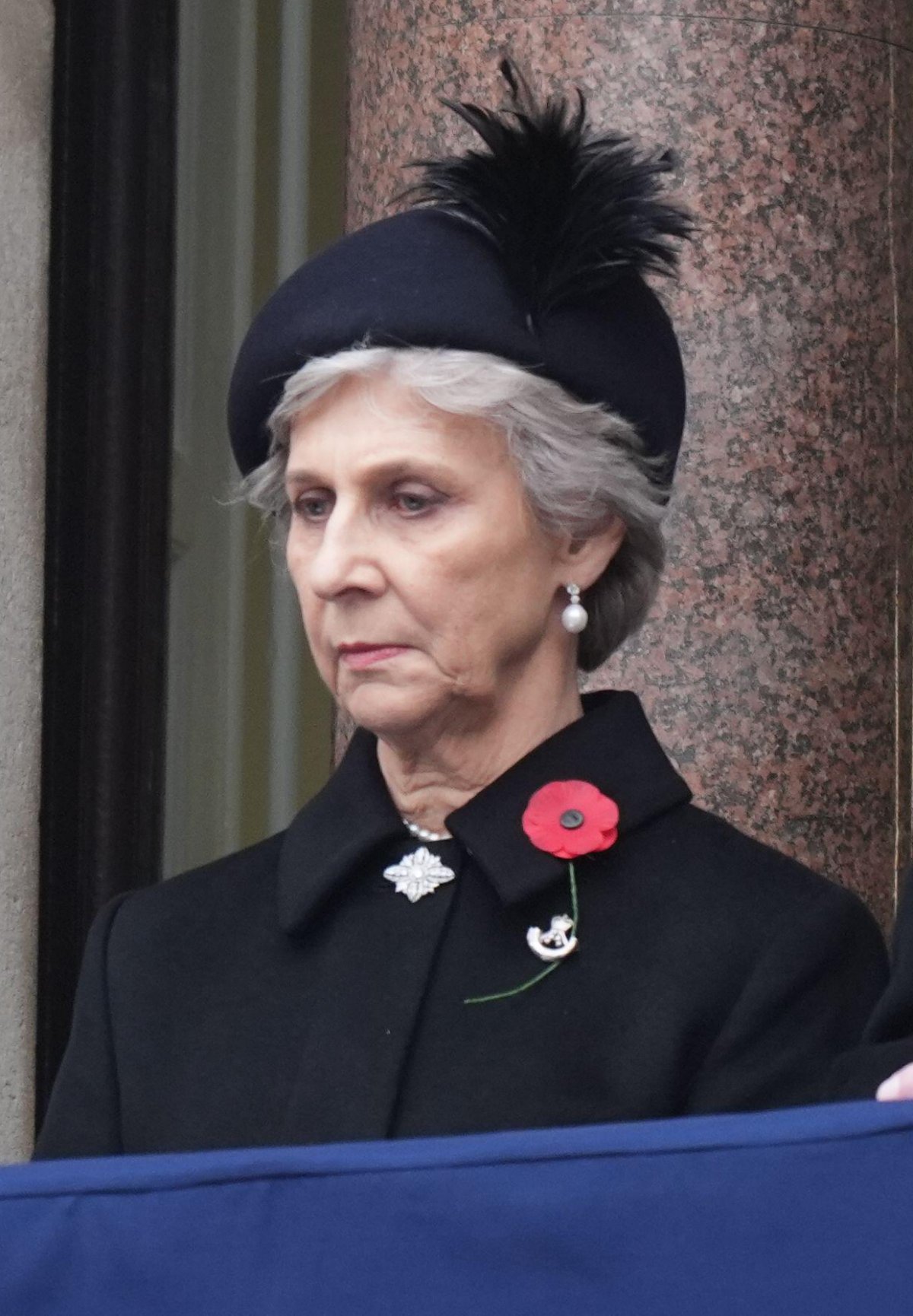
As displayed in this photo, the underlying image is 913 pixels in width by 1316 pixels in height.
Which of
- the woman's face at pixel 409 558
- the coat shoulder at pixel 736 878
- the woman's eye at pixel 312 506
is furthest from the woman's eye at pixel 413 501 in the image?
the coat shoulder at pixel 736 878

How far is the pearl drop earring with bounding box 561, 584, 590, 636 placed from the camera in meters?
3.08

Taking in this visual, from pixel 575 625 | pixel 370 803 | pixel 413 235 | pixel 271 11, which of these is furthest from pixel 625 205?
pixel 271 11

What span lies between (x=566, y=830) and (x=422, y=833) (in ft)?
0.69

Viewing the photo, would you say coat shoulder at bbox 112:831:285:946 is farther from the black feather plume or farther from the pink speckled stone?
the pink speckled stone

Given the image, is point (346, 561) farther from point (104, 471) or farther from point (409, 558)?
point (104, 471)

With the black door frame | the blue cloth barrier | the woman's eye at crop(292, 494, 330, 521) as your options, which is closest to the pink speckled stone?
the woman's eye at crop(292, 494, 330, 521)

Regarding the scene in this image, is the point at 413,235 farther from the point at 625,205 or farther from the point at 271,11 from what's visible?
the point at 271,11

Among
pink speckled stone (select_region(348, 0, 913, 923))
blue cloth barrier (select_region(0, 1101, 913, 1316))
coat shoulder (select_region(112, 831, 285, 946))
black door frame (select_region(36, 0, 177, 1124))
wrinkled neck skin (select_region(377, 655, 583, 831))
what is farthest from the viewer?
black door frame (select_region(36, 0, 177, 1124))

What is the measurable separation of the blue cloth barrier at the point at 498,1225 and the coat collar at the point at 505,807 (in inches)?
36.4

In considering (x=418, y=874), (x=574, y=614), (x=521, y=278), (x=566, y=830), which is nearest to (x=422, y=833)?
(x=418, y=874)

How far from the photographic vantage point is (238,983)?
10.2 feet

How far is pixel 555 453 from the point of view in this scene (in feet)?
9.81

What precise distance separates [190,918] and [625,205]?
994 millimetres

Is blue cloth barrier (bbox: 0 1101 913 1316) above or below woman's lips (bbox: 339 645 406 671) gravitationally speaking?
below
